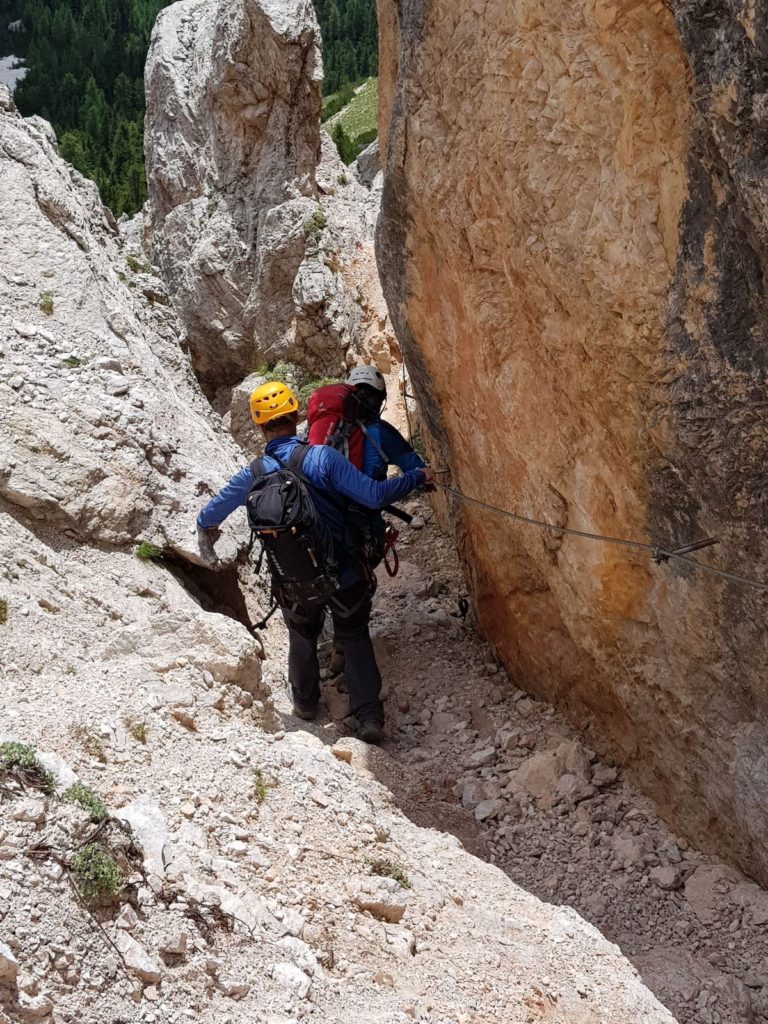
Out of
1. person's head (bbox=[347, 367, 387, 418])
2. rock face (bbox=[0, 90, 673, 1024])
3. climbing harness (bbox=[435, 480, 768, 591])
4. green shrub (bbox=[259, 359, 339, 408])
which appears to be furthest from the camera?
green shrub (bbox=[259, 359, 339, 408])

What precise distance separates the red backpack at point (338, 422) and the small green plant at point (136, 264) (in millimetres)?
3511

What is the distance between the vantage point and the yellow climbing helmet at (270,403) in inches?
297

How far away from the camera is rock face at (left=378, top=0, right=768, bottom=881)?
4832 mm

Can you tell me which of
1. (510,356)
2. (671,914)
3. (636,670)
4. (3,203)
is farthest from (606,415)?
(3,203)

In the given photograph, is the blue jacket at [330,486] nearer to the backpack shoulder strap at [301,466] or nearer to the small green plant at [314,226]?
the backpack shoulder strap at [301,466]

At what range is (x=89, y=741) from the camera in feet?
15.7

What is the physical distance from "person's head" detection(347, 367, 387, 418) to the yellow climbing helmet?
0.87 m

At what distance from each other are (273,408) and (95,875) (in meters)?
4.37

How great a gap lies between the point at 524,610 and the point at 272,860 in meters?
3.67

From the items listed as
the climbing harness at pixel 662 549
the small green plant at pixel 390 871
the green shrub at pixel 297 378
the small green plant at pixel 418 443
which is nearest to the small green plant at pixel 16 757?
the small green plant at pixel 390 871

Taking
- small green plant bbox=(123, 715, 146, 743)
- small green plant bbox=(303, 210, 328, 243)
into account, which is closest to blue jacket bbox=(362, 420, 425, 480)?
small green plant bbox=(123, 715, 146, 743)

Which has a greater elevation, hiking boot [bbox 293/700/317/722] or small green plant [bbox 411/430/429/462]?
small green plant [bbox 411/430/429/462]

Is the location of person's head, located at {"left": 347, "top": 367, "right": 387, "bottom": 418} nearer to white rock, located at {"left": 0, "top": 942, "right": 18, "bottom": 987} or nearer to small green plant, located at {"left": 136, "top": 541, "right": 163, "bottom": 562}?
→ small green plant, located at {"left": 136, "top": 541, "right": 163, "bottom": 562}

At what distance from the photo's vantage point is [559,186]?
566 centimetres
